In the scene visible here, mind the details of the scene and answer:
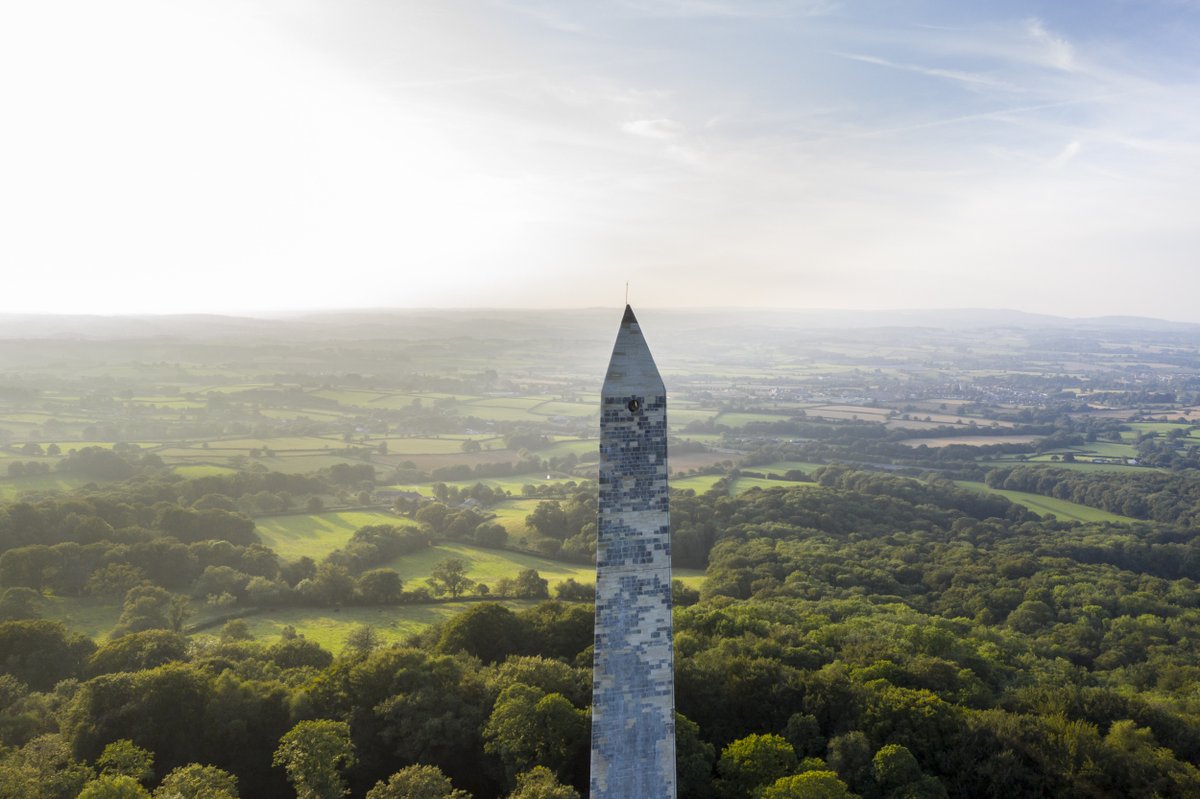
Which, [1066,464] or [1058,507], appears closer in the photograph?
[1058,507]

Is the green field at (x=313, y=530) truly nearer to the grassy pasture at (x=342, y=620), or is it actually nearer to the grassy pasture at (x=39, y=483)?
the grassy pasture at (x=342, y=620)

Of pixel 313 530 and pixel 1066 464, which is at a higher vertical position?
pixel 313 530

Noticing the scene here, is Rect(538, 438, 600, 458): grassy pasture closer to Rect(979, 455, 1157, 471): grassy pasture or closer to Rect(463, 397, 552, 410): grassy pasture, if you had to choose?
Rect(463, 397, 552, 410): grassy pasture

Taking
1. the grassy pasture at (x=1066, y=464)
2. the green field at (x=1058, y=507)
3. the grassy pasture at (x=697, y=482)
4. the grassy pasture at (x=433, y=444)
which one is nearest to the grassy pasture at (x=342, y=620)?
the grassy pasture at (x=697, y=482)

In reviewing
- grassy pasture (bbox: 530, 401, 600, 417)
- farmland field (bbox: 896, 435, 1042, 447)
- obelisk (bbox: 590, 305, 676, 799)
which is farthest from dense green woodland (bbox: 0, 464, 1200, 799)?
Result: grassy pasture (bbox: 530, 401, 600, 417)

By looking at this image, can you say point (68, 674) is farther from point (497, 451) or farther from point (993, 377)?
point (993, 377)

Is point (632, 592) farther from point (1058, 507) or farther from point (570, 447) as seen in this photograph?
point (570, 447)

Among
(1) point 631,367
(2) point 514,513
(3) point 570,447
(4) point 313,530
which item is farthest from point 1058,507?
(1) point 631,367
